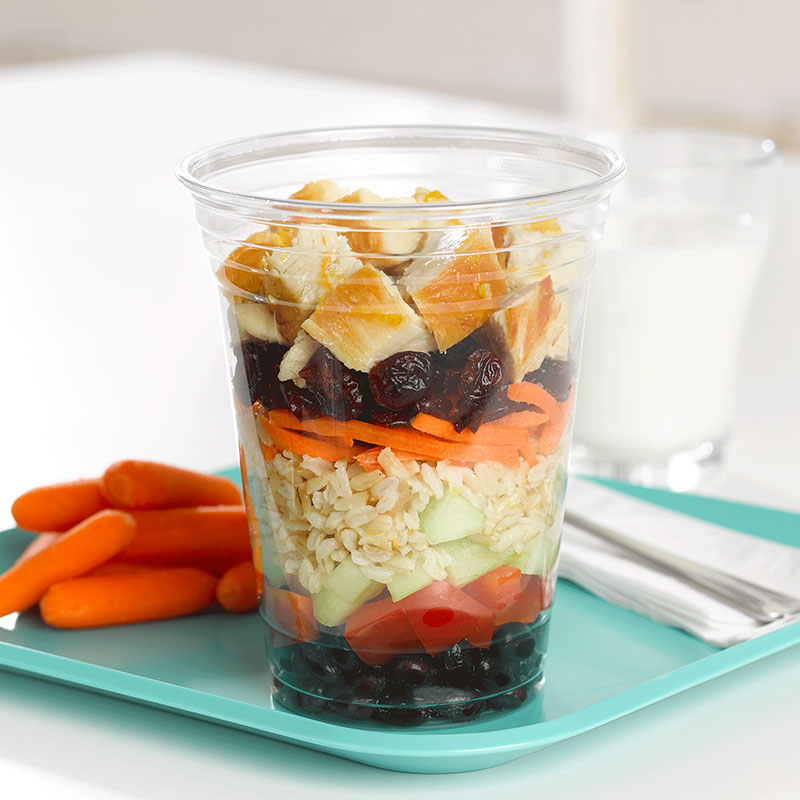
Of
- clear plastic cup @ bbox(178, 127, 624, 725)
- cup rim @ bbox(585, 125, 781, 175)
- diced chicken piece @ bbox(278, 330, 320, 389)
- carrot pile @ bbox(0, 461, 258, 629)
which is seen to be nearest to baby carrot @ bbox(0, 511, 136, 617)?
carrot pile @ bbox(0, 461, 258, 629)

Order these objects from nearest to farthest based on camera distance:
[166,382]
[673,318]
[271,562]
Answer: [271,562], [673,318], [166,382]

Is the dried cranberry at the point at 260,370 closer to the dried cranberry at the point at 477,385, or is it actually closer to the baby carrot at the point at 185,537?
the dried cranberry at the point at 477,385

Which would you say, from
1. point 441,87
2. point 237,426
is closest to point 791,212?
point 237,426

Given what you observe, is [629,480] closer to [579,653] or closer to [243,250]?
[579,653]

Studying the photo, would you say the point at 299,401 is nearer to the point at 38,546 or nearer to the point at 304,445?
the point at 304,445

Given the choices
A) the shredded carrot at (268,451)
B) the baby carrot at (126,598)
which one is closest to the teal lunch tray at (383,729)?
the baby carrot at (126,598)

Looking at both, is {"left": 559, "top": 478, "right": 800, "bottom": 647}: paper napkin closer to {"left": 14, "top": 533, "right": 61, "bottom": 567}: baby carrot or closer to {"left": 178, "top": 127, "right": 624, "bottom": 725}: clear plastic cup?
{"left": 178, "top": 127, "right": 624, "bottom": 725}: clear plastic cup

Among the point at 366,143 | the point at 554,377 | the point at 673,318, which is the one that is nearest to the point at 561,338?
the point at 554,377

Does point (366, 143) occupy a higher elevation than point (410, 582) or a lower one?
higher
